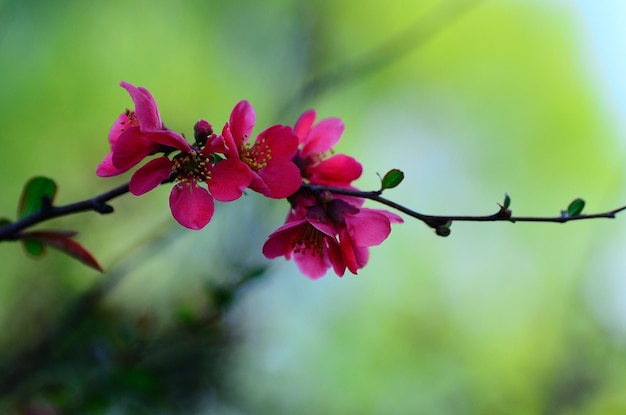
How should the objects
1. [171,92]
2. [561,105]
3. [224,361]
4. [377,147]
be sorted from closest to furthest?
[224,361] < [171,92] < [377,147] < [561,105]

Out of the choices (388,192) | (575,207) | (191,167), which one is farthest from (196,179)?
(388,192)

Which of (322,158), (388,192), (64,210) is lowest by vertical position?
(64,210)

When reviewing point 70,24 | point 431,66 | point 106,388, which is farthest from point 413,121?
point 106,388

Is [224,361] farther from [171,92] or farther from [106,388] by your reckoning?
[171,92]

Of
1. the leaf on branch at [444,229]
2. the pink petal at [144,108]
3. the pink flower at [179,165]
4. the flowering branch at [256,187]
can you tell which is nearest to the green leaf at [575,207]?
the flowering branch at [256,187]

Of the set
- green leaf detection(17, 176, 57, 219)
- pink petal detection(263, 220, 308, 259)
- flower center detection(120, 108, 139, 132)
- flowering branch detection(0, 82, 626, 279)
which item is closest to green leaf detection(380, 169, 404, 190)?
flowering branch detection(0, 82, 626, 279)

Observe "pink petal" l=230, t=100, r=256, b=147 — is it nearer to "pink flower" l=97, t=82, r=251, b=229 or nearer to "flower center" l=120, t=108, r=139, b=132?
"pink flower" l=97, t=82, r=251, b=229

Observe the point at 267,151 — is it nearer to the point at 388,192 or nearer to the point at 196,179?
the point at 196,179

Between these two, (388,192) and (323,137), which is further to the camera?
(388,192)
